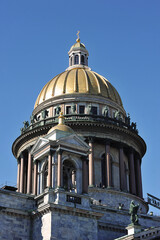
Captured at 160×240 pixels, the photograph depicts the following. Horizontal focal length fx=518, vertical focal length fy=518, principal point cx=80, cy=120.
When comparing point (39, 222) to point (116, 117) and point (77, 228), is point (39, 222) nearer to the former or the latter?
point (77, 228)

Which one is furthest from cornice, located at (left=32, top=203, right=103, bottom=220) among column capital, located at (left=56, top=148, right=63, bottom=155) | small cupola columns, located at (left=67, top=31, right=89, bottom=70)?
small cupola columns, located at (left=67, top=31, right=89, bottom=70)

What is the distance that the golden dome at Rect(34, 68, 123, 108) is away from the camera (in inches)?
2511

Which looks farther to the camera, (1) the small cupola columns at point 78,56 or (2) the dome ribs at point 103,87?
(1) the small cupola columns at point 78,56

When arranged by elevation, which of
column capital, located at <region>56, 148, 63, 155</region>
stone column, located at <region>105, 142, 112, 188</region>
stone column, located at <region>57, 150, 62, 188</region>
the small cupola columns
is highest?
the small cupola columns

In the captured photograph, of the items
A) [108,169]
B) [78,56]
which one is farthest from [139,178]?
[78,56]

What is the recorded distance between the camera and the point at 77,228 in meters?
41.2

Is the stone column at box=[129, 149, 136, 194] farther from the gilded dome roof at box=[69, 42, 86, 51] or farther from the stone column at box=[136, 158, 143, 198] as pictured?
the gilded dome roof at box=[69, 42, 86, 51]

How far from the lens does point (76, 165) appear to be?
4522cm

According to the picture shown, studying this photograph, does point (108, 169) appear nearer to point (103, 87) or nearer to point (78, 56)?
point (103, 87)

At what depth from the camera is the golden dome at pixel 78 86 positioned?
63781mm

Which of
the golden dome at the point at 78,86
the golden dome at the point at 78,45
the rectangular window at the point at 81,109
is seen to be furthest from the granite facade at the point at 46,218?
the golden dome at the point at 78,45

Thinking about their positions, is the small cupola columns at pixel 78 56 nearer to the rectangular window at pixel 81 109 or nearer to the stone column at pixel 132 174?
the rectangular window at pixel 81 109

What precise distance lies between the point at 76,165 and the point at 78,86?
20.3 m

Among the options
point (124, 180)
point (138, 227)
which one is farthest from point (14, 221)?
point (124, 180)
